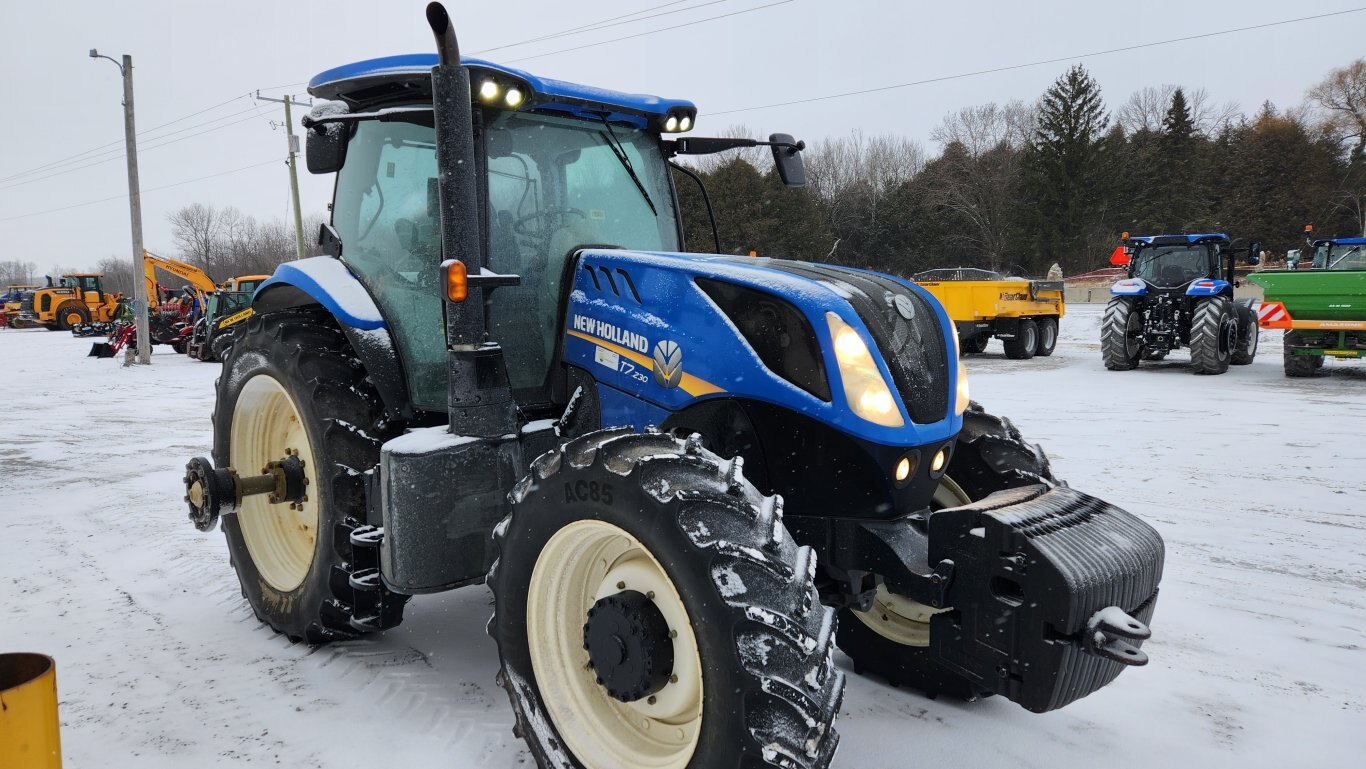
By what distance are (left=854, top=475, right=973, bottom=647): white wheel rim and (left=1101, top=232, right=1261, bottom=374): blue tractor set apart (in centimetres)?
1254

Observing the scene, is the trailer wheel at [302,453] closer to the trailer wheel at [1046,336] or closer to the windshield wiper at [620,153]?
the windshield wiper at [620,153]

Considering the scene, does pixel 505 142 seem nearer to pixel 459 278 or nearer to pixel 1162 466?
pixel 459 278

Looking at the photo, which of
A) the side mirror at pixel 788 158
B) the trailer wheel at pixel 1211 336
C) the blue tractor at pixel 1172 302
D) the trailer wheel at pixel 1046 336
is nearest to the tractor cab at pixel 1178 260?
the blue tractor at pixel 1172 302

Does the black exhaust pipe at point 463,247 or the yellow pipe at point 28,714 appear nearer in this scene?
the yellow pipe at point 28,714

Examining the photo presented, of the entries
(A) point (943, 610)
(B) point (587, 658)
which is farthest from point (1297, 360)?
(B) point (587, 658)

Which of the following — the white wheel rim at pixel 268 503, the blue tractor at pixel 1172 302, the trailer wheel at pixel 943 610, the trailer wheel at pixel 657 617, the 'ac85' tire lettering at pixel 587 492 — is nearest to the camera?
Answer: the trailer wheel at pixel 657 617

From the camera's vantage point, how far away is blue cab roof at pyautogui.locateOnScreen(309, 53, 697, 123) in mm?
3053

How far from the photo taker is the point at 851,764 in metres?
2.74

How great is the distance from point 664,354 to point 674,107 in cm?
134

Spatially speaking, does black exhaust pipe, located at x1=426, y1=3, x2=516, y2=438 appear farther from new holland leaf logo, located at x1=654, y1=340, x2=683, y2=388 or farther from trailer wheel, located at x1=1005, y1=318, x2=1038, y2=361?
trailer wheel, located at x1=1005, y1=318, x2=1038, y2=361

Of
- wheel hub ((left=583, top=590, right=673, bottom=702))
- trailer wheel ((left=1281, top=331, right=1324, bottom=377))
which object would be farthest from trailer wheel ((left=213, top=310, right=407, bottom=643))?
trailer wheel ((left=1281, top=331, right=1324, bottom=377))

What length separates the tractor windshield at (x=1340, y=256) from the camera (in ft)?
42.8

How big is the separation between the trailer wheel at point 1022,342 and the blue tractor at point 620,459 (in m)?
14.5

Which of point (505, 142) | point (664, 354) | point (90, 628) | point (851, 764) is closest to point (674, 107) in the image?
point (505, 142)
